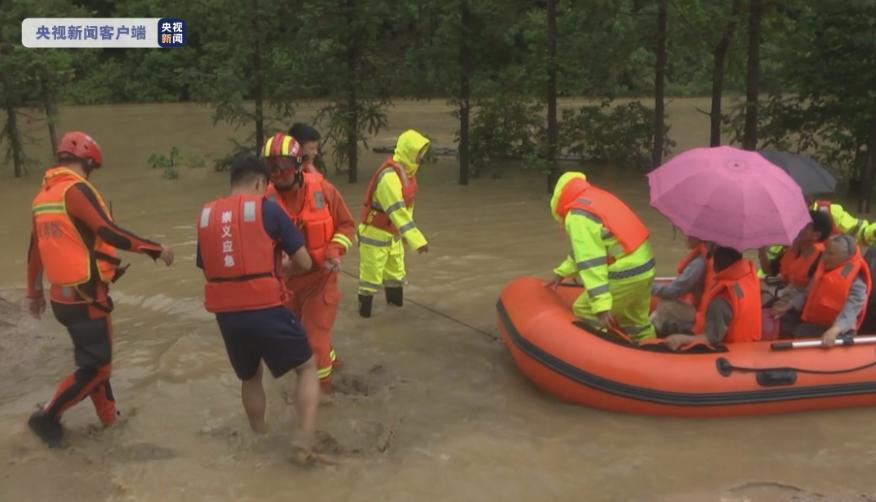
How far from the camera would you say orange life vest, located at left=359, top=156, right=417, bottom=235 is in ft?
20.4

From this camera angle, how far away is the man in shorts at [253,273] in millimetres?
3943

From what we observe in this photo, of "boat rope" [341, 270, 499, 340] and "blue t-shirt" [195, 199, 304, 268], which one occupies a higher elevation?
"blue t-shirt" [195, 199, 304, 268]

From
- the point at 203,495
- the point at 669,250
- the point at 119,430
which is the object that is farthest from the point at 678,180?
the point at 669,250

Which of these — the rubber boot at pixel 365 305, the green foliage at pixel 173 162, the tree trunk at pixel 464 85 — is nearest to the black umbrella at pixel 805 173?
the rubber boot at pixel 365 305

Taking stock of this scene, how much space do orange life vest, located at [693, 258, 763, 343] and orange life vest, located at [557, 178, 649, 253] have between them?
1.74 feet

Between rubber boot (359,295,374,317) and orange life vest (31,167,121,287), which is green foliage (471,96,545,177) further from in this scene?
orange life vest (31,167,121,287)

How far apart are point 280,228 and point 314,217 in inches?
32.2

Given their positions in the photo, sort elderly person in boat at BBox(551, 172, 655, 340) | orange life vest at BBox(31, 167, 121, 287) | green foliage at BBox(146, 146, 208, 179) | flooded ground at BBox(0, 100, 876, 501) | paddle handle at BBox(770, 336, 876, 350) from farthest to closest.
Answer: green foliage at BBox(146, 146, 208, 179)
paddle handle at BBox(770, 336, 876, 350)
elderly person in boat at BBox(551, 172, 655, 340)
orange life vest at BBox(31, 167, 121, 287)
flooded ground at BBox(0, 100, 876, 501)

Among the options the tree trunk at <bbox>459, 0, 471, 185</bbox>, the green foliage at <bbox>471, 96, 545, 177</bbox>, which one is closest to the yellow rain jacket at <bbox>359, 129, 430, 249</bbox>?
the tree trunk at <bbox>459, 0, 471, 185</bbox>

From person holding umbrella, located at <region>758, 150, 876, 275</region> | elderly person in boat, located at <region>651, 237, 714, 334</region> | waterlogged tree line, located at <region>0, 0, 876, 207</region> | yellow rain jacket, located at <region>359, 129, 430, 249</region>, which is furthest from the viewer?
waterlogged tree line, located at <region>0, 0, 876, 207</region>

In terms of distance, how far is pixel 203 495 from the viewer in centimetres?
402

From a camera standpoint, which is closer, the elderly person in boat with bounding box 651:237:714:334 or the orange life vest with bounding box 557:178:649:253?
the orange life vest with bounding box 557:178:649:253

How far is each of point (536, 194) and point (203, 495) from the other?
31.7ft

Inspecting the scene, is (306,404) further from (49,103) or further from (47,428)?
(49,103)
